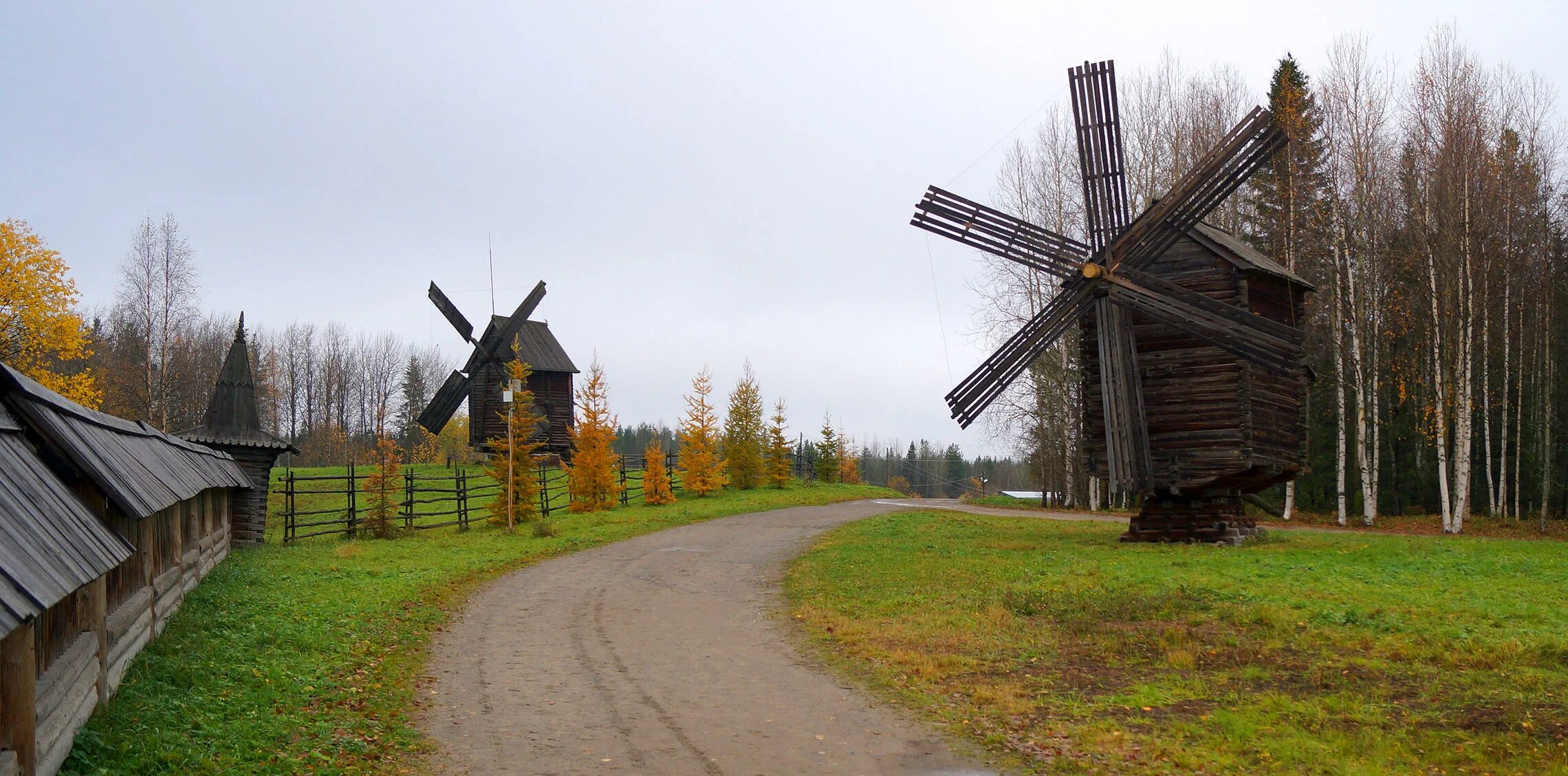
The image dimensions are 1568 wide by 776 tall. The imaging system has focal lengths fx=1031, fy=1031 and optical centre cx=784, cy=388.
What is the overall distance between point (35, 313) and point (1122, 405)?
107 ft

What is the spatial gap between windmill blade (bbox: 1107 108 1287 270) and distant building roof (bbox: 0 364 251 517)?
1866 centimetres

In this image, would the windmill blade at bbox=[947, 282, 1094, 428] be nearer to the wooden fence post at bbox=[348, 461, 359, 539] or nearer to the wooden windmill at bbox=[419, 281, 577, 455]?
the wooden fence post at bbox=[348, 461, 359, 539]

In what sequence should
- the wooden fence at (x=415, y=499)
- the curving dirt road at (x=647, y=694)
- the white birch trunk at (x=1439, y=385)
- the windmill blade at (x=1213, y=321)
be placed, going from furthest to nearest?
the wooden fence at (x=415, y=499), the white birch trunk at (x=1439, y=385), the windmill blade at (x=1213, y=321), the curving dirt road at (x=647, y=694)

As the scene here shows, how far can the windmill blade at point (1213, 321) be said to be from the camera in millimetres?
20953

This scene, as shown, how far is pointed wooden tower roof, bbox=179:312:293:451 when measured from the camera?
26.0 m

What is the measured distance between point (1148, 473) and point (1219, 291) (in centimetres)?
441

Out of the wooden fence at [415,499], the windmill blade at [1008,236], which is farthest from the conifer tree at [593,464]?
the windmill blade at [1008,236]

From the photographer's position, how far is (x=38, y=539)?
21.4ft

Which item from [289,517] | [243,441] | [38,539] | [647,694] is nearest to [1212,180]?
[647,694]

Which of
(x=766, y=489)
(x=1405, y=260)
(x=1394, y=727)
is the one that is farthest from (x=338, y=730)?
(x=766, y=489)

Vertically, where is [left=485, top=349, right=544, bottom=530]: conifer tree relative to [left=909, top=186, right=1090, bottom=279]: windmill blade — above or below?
below

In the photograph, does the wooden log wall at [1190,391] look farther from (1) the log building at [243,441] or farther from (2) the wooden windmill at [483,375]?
(2) the wooden windmill at [483,375]

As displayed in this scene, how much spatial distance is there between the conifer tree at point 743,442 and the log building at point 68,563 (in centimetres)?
3500

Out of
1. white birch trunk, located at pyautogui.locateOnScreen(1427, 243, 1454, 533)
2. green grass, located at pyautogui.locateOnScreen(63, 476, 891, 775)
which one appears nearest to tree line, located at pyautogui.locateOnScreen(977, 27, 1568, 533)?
white birch trunk, located at pyautogui.locateOnScreen(1427, 243, 1454, 533)
